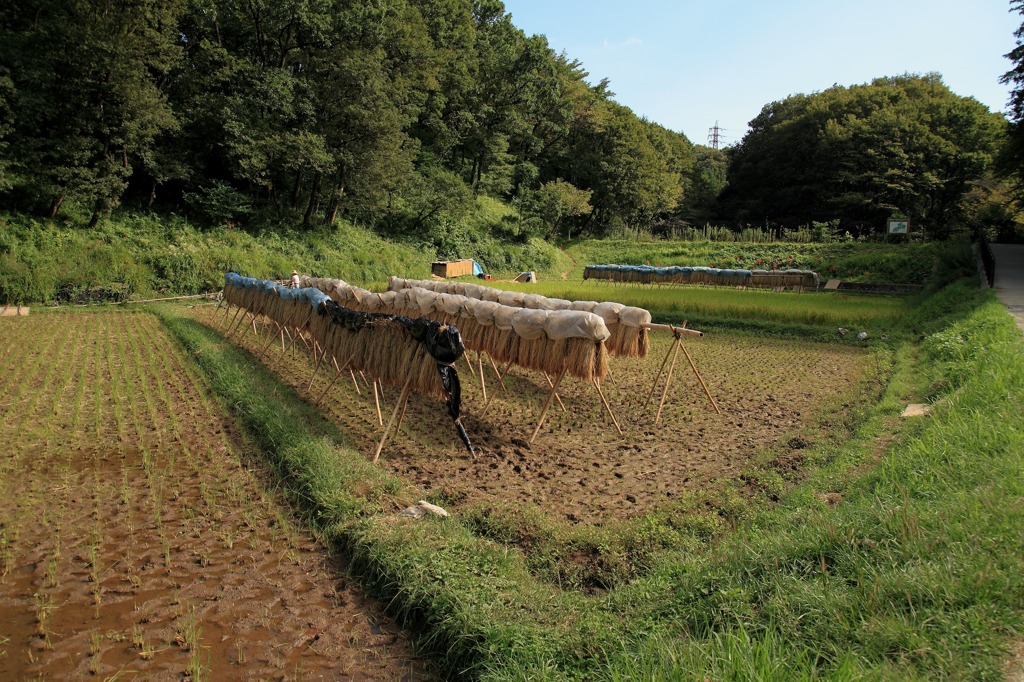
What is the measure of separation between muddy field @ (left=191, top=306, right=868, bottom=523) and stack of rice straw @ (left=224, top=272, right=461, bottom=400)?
892 millimetres

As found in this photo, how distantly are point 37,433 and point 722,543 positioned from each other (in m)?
9.23

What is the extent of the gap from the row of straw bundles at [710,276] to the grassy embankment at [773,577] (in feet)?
77.6

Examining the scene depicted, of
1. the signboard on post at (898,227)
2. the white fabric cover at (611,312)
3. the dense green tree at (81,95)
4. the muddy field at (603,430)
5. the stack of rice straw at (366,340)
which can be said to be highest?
the dense green tree at (81,95)

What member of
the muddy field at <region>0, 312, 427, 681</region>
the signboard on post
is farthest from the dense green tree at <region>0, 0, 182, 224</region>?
the signboard on post

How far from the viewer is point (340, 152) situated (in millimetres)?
30953

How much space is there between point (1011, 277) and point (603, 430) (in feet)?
58.8

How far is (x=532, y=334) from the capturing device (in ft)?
31.0

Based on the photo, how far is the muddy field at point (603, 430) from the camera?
6773 millimetres

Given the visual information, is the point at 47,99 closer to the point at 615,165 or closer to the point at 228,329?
the point at 228,329

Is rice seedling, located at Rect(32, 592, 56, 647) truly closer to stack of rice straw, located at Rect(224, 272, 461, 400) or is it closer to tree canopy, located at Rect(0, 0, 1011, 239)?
stack of rice straw, located at Rect(224, 272, 461, 400)

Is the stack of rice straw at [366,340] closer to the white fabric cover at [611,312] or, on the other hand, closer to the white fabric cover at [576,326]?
the white fabric cover at [576,326]

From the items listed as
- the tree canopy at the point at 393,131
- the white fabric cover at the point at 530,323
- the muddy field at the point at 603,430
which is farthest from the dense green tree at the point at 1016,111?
the white fabric cover at the point at 530,323

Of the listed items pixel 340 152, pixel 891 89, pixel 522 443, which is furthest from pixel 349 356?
pixel 891 89

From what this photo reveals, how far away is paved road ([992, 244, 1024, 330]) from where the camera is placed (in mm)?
13227
